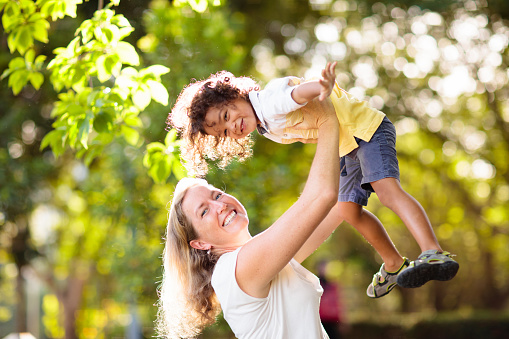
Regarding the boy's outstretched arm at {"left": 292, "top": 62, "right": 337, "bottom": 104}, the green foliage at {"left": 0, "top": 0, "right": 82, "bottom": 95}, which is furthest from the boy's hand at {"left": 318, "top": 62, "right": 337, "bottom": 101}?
the green foliage at {"left": 0, "top": 0, "right": 82, "bottom": 95}

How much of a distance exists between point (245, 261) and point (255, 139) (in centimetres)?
436

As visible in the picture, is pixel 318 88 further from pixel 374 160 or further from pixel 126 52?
pixel 126 52

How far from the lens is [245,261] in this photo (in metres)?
1.63

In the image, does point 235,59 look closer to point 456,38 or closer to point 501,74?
point 456,38

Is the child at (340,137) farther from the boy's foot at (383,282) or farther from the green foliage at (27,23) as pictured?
the green foliage at (27,23)

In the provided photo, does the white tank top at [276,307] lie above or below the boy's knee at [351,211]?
below

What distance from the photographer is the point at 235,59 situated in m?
5.23

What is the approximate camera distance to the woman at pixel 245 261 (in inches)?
60.5

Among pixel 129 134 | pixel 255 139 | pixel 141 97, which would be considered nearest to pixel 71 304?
pixel 255 139

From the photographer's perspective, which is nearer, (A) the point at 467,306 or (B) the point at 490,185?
(B) the point at 490,185

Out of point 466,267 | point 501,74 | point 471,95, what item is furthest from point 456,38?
point 466,267

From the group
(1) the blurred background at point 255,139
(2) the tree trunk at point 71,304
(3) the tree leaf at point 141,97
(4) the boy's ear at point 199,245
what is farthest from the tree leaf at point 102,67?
(2) the tree trunk at point 71,304

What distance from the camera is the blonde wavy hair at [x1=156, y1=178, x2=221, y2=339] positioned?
1.90 m

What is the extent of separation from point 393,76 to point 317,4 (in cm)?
184
